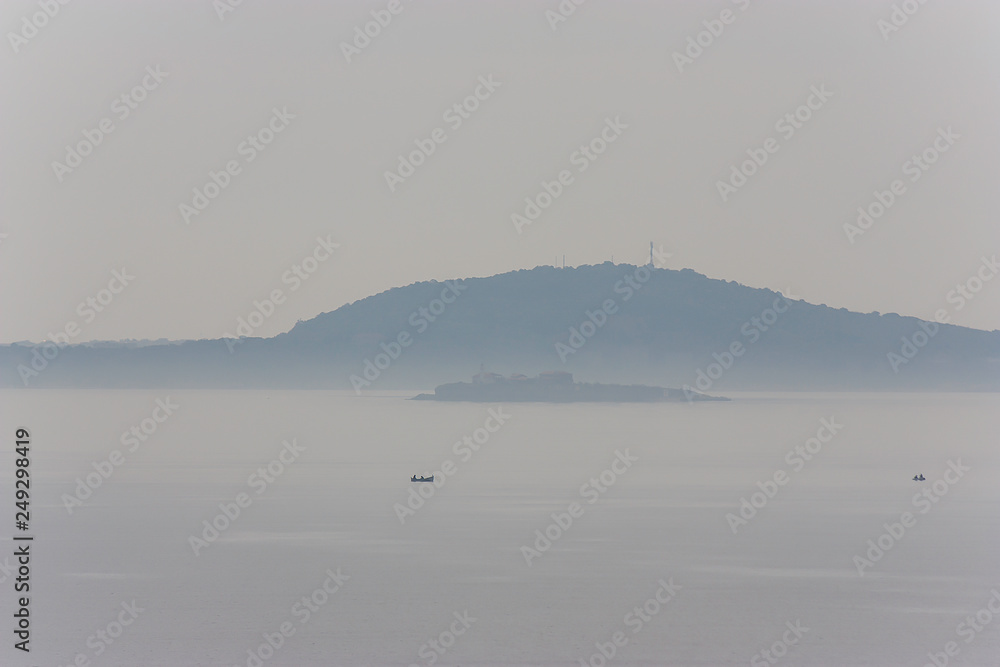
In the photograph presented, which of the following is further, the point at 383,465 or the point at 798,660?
the point at 383,465

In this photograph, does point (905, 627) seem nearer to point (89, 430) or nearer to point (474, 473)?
point (474, 473)

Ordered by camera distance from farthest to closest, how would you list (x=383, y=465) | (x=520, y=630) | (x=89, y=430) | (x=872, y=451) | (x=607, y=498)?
(x=89, y=430) < (x=872, y=451) < (x=383, y=465) < (x=607, y=498) < (x=520, y=630)

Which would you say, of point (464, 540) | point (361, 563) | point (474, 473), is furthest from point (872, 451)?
point (361, 563)

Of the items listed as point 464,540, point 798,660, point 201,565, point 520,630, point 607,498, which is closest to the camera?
point 798,660

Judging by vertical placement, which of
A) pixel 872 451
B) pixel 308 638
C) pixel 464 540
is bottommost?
pixel 872 451

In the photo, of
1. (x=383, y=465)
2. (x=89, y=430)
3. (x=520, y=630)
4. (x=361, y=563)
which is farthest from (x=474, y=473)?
(x=89, y=430)

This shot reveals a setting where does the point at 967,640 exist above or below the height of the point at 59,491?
above

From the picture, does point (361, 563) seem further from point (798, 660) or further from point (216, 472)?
point (216, 472)
